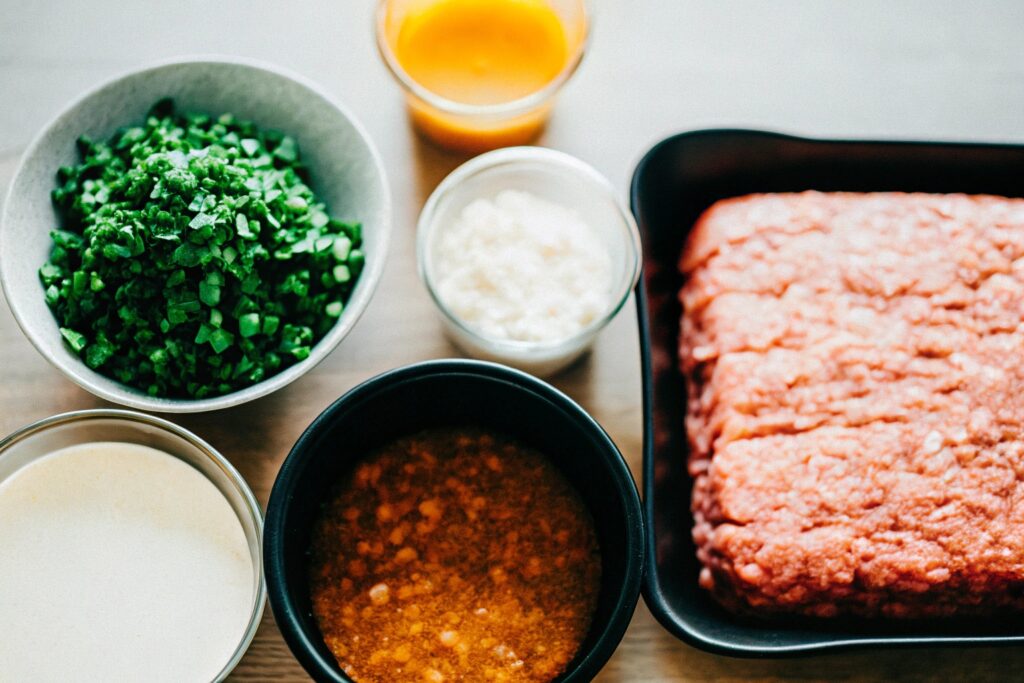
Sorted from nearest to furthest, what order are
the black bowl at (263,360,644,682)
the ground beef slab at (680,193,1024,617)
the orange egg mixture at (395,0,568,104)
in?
1. the black bowl at (263,360,644,682)
2. the ground beef slab at (680,193,1024,617)
3. the orange egg mixture at (395,0,568,104)

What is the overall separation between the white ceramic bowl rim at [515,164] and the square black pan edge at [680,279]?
3 cm

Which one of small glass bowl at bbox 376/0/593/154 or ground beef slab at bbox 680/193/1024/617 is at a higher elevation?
small glass bowl at bbox 376/0/593/154

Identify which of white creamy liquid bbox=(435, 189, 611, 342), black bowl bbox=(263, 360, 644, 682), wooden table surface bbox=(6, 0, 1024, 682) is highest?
wooden table surface bbox=(6, 0, 1024, 682)

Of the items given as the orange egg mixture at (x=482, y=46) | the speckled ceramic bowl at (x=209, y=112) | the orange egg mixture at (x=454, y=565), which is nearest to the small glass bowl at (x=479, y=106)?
the orange egg mixture at (x=482, y=46)

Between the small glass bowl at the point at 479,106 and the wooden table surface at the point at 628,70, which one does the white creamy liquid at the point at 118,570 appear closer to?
the wooden table surface at the point at 628,70

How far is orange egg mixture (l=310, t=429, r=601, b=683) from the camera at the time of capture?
4.60 ft

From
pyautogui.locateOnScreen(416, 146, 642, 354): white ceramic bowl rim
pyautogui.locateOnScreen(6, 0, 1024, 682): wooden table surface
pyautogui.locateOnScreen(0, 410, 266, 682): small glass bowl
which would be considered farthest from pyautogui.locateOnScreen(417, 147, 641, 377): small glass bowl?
pyautogui.locateOnScreen(0, 410, 266, 682): small glass bowl

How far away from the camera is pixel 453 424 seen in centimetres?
152

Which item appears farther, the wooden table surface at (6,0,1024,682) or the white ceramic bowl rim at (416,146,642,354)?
the wooden table surface at (6,0,1024,682)

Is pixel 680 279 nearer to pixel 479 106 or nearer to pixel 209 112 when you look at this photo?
pixel 479 106

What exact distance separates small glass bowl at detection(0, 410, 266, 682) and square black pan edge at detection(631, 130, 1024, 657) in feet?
2.09

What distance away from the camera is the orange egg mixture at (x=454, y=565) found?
140 cm

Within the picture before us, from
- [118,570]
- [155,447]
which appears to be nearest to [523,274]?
[155,447]

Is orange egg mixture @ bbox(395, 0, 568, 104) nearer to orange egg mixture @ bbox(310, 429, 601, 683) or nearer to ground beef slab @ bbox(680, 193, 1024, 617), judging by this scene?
ground beef slab @ bbox(680, 193, 1024, 617)
